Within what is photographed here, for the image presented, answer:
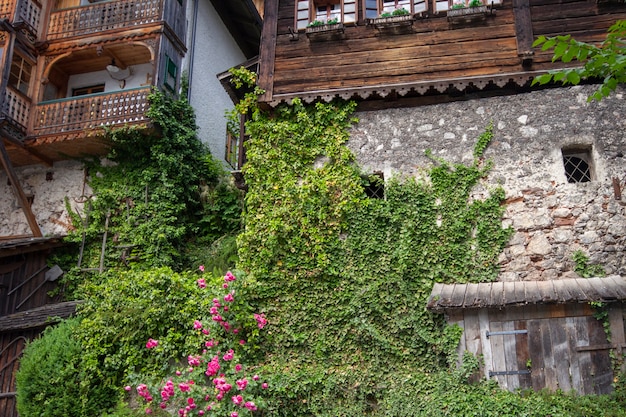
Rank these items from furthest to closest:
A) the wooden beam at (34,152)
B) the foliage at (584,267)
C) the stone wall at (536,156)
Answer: the wooden beam at (34,152) < the stone wall at (536,156) < the foliage at (584,267)

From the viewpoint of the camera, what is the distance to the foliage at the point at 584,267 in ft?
33.1

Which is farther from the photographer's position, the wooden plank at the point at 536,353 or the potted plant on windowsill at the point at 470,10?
the potted plant on windowsill at the point at 470,10

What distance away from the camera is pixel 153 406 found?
1009cm

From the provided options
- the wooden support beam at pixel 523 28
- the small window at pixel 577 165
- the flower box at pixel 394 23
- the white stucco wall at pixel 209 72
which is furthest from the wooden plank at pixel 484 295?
the white stucco wall at pixel 209 72

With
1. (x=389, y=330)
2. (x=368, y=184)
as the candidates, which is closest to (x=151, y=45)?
(x=368, y=184)

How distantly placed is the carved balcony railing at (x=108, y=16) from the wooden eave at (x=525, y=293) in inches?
397

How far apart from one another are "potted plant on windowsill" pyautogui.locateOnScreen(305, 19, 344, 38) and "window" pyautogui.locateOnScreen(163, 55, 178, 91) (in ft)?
14.6

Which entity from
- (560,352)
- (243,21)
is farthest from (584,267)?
(243,21)

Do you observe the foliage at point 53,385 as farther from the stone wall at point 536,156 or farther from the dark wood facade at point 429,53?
the stone wall at point 536,156

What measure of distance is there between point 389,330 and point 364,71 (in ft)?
16.9

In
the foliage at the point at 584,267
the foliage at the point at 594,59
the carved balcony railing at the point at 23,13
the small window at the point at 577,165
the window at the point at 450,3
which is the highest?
the carved balcony railing at the point at 23,13

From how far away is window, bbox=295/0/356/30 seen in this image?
1262 centimetres

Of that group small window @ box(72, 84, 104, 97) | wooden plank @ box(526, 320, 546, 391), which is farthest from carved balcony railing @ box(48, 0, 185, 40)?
wooden plank @ box(526, 320, 546, 391)

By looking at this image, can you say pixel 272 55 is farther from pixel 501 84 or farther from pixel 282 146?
pixel 501 84
